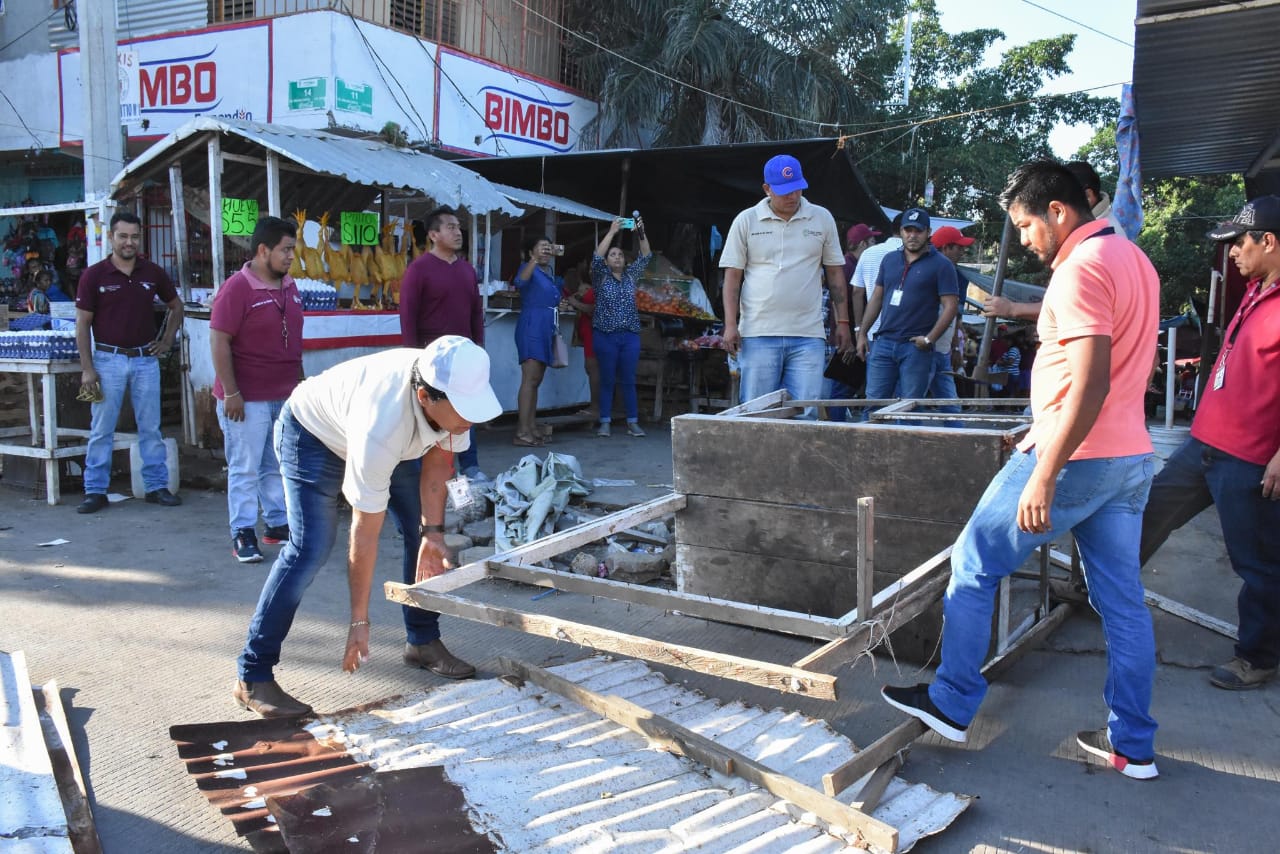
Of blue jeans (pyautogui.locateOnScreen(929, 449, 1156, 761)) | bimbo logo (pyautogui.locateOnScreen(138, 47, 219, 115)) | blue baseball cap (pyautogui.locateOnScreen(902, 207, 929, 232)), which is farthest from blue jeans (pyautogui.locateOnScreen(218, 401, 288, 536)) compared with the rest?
bimbo logo (pyautogui.locateOnScreen(138, 47, 219, 115))

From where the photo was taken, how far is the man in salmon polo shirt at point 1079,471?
2725mm

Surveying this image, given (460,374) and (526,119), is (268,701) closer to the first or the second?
(460,374)

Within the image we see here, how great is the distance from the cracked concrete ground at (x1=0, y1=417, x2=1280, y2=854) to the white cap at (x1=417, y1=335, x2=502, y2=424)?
4.55 ft

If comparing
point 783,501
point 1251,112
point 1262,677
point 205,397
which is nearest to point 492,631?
point 783,501

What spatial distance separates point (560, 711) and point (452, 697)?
1.37 ft

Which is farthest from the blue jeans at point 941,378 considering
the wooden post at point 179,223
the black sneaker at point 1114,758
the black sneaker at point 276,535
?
the wooden post at point 179,223

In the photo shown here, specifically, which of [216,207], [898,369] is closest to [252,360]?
[216,207]

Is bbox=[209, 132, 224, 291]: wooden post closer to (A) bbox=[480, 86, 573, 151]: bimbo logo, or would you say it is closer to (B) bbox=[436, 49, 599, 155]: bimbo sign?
(B) bbox=[436, 49, 599, 155]: bimbo sign

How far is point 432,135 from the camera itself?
12867mm

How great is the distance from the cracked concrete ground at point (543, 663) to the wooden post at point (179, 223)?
8.45ft

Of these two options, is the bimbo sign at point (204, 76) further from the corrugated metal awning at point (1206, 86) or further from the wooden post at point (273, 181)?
the corrugated metal awning at point (1206, 86)

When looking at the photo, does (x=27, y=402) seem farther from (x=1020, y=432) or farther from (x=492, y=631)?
(x=1020, y=432)

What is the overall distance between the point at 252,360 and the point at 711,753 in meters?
3.77

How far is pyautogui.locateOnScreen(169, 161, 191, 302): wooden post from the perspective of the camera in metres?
7.70
